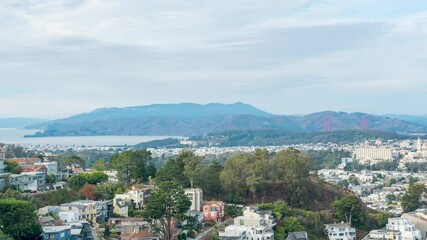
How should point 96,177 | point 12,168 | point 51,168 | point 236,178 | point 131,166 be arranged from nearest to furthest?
point 12,168 → point 96,177 → point 236,178 → point 51,168 → point 131,166

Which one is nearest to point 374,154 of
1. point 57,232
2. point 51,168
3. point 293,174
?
point 293,174

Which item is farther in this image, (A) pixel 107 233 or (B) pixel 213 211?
(B) pixel 213 211

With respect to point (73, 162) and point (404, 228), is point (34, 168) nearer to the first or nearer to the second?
point (73, 162)

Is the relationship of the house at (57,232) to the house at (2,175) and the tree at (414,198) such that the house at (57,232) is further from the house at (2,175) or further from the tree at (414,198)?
the tree at (414,198)

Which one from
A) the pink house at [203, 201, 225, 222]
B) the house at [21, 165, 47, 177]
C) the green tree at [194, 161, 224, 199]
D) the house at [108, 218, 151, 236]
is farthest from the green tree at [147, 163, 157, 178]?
the house at [108, 218, 151, 236]

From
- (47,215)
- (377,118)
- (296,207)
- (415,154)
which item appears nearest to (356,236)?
(296,207)

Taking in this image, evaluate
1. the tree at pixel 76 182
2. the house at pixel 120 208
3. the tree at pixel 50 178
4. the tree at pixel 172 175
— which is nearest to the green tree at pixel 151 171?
the tree at pixel 172 175

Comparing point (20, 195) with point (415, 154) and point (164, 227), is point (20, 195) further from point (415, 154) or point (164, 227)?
point (415, 154)
